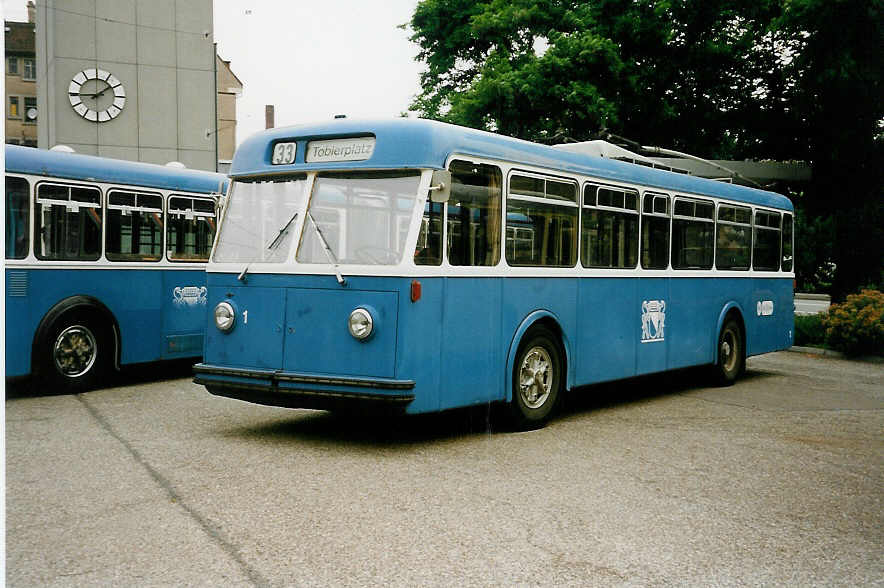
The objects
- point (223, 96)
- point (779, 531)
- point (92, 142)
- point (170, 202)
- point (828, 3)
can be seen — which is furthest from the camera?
point (223, 96)

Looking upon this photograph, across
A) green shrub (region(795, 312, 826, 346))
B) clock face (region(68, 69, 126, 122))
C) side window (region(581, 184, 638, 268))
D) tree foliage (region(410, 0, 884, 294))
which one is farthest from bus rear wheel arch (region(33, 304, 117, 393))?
clock face (region(68, 69, 126, 122))

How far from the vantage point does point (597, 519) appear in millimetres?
5926

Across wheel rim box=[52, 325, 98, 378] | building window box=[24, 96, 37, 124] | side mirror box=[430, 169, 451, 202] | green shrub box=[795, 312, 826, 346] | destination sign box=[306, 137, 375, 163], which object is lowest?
green shrub box=[795, 312, 826, 346]

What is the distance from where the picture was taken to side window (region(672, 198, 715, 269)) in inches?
470

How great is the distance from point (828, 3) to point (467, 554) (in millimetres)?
17660

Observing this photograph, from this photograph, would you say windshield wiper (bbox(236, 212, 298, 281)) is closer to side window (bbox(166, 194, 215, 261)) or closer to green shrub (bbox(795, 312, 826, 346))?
side window (bbox(166, 194, 215, 261))

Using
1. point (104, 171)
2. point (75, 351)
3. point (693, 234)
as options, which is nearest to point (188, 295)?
point (75, 351)

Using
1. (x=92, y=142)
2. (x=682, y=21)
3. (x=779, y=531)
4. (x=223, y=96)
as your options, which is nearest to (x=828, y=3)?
(x=682, y=21)

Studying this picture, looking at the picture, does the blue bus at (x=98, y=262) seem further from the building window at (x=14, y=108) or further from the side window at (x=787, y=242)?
the building window at (x=14, y=108)

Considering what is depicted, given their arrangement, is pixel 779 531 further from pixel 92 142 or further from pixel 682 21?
pixel 92 142

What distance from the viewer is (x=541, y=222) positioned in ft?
30.3

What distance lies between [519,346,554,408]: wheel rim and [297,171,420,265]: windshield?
79.1 inches

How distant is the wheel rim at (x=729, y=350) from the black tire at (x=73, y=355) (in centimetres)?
808

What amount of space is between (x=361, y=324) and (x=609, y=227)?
12.4ft
